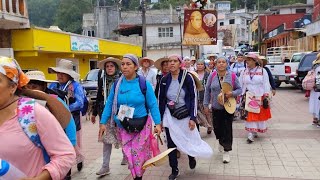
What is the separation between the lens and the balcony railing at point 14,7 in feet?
41.8

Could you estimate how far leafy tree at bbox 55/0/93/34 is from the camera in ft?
223

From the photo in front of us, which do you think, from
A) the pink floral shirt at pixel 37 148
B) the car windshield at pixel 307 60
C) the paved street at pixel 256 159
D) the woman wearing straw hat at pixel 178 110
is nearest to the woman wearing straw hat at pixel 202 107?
the paved street at pixel 256 159

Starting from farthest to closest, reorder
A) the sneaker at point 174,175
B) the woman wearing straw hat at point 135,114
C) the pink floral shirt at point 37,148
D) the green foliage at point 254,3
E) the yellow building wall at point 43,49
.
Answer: the green foliage at point 254,3 < the yellow building wall at point 43,49 < the sneaker at point 174,175 < the woman wearing straw hat at point 135,114 < the pink floral shirt at point 37,148

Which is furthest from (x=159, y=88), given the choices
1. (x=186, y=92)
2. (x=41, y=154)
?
(x=41, y=154)

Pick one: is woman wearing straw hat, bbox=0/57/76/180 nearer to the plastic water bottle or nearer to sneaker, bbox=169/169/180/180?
the plastic water bottle

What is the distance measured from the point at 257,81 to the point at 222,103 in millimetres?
1653

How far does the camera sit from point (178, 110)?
5395 millimetres

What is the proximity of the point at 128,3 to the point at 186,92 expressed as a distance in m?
59.2

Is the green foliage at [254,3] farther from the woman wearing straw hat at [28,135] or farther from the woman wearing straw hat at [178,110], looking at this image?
the woman wearing straw hat at [28,135]

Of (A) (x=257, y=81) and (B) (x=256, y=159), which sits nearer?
(B) (x=256, y=159)

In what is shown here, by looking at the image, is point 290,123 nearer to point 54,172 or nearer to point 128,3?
point 54,172

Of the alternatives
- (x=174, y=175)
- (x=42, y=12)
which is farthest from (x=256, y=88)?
(x=42, y=12)

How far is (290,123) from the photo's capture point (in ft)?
31.9

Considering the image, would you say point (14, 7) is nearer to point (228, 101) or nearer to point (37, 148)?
point (228, 101)
